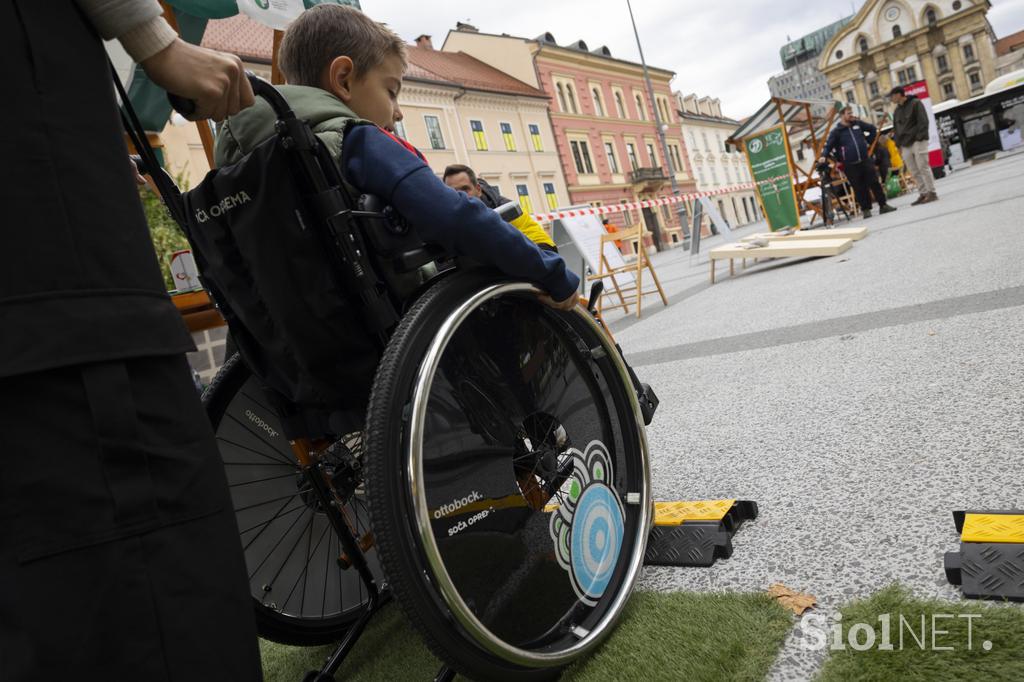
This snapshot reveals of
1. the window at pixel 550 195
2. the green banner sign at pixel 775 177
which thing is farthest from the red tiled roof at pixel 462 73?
the green banner sign at pixel 775 177

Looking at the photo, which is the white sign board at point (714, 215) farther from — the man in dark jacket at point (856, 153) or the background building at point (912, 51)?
the background building at point (912, 51)

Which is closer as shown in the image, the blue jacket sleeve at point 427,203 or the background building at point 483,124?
the blue jacket sleeve at point 427,203

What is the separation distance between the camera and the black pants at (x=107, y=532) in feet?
2.41

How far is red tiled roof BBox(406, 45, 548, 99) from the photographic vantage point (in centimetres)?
3050

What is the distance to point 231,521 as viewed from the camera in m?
0.90

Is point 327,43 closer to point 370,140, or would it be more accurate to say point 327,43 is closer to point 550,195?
point 370,140

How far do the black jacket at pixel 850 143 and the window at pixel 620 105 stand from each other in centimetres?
3221

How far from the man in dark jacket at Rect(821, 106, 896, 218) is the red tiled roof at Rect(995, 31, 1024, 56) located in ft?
338

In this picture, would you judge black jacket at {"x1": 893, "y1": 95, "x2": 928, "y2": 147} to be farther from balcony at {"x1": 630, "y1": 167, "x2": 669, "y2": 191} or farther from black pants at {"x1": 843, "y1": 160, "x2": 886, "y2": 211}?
balcony at {"x1": 630, "y1": 167, "x2": 669, "y2": 191}

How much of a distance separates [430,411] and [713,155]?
184 feet

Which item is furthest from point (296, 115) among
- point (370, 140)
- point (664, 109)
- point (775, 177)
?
A: point (664, 109)

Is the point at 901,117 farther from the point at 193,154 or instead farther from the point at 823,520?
the point at 193,154

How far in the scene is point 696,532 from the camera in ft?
6.04

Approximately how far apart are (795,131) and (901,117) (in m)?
5.37
